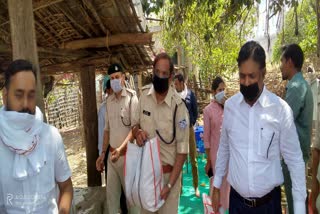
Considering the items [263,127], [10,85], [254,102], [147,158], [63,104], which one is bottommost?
[63,104]

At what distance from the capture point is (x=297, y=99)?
2971mm

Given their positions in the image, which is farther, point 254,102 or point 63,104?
point 63,104

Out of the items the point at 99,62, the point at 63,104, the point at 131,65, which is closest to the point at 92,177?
the point at 99,62

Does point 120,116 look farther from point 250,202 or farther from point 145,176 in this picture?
point 250,202

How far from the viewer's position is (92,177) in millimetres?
4895

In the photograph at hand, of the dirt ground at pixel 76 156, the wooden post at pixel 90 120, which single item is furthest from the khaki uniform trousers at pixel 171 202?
the dirt ground at pixel 76 156

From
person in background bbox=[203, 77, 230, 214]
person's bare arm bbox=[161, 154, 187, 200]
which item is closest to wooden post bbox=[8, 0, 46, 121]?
person's bare arm bbox=[161, 154, 187, 200]

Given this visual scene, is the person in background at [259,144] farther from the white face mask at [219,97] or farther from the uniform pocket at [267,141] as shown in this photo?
the white face mask at [219,97]

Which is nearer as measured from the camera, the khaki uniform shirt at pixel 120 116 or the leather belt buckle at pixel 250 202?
the leather belt buckle at pixel 250 202

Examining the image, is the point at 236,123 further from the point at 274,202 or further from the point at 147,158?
the point at 147,158

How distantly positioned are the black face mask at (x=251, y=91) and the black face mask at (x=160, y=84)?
84 cm

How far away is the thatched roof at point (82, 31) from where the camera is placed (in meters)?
3.81

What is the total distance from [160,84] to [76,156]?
827 cm

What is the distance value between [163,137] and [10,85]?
1.36 metres
